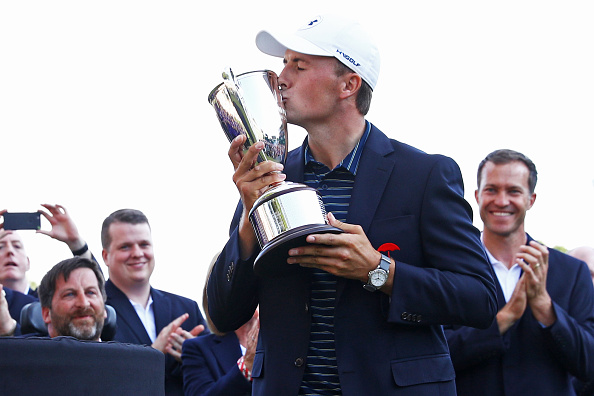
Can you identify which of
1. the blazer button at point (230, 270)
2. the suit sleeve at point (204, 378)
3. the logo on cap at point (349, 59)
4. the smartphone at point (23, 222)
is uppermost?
the logo on cap at point (349, 59)

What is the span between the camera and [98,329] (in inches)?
190

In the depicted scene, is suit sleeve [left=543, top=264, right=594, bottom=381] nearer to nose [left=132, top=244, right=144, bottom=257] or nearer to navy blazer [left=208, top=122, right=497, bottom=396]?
navy blazer [left=208, top=122, right=497, bottom=396]

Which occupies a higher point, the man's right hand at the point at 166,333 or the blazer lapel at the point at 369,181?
the blazer lapel at the point at 369,181

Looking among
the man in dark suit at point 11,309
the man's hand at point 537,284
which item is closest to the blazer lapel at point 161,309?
the man in dark suit at point 11,309

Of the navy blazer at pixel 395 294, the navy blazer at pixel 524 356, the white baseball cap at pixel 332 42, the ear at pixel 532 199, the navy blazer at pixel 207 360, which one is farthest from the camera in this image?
the navy blazer at pixel 207 360

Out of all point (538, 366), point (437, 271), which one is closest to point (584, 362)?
point (538, 366)

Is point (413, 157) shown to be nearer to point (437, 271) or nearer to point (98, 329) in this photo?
point (437, 271)

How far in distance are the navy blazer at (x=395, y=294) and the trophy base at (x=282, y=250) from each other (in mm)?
71

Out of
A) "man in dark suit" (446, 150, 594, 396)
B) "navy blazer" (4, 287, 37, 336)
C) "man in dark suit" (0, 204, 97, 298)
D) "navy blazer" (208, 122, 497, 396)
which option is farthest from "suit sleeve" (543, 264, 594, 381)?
"navy blazer" (4, 287, 37, 336)

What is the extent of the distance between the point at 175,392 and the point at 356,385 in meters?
3.10

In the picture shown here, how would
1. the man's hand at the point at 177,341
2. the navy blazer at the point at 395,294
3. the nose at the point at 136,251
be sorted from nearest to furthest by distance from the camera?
the navy blazer at the point at 395,294 < the man's hand at the point at 177,341 < the nose at the point at 136,251

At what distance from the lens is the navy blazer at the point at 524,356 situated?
12.7ft

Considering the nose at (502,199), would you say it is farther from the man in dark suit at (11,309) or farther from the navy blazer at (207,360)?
the man in dark suit at (11,309)

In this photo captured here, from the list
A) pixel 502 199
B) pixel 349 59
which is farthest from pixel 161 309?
pixel 349 59
